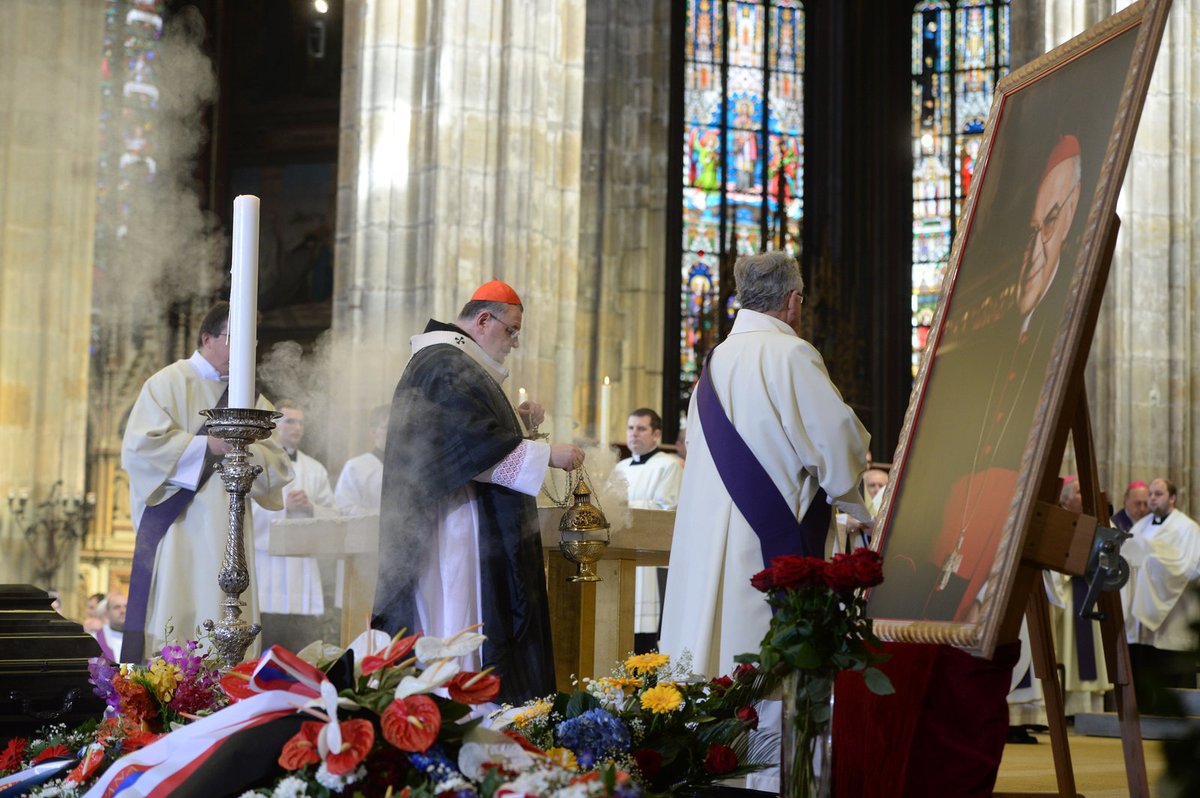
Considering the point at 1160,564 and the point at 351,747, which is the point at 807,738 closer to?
the point at 351,747

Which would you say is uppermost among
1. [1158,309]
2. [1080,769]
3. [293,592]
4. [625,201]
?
[625,201]

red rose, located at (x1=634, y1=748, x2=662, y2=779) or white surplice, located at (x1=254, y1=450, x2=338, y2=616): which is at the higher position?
red rose, located at (x1=634, y1=748, x2=662, y2=779)

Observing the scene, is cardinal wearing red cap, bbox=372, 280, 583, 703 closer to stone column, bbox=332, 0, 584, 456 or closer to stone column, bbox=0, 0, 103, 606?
stone column, bbox=332, 0, 584, 456

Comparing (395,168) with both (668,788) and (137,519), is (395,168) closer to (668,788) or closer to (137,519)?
(137,519)

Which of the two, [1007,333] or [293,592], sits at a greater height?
[1007,333]

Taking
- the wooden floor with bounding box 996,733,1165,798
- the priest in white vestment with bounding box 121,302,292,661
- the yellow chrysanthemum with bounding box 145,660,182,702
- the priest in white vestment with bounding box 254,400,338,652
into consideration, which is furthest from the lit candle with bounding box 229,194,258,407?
the priest in white vestment with bounding box 254,400,338,652

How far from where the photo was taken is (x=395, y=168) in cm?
910

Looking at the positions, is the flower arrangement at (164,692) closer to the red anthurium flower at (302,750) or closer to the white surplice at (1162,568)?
the red anthurium flower at (302,750)

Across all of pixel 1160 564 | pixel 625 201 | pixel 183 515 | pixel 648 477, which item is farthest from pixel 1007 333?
pixel 625 201

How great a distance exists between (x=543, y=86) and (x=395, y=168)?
112 cm

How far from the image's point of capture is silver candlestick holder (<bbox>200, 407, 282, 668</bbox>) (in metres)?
2.45

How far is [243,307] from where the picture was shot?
2508 millimetres

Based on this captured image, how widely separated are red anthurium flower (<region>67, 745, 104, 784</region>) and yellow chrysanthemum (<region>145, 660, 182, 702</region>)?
17cm

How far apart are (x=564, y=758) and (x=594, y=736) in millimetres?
180
